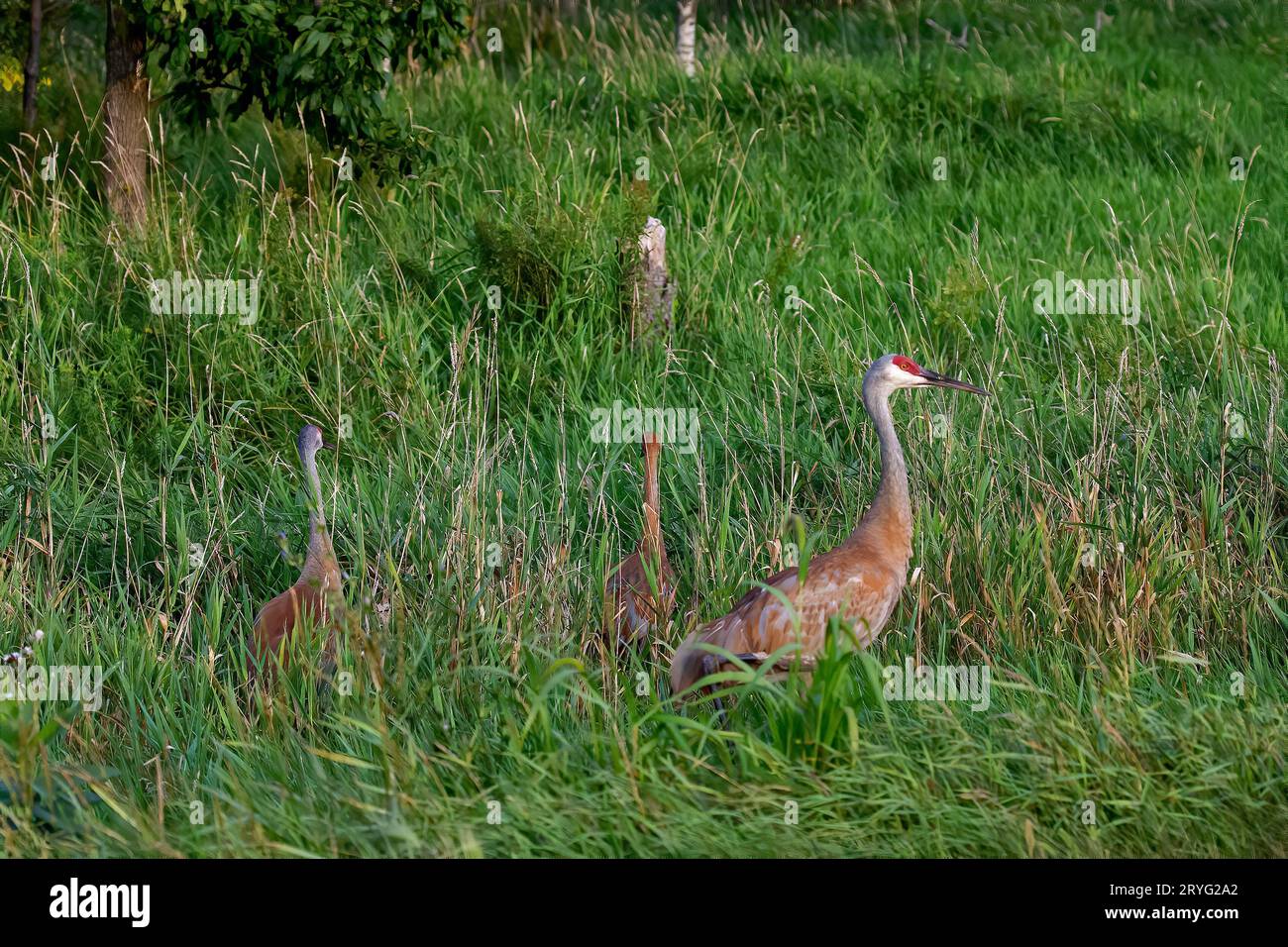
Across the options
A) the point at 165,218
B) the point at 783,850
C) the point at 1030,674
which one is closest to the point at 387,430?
the point at 165,218

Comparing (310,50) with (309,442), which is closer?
(309,442)

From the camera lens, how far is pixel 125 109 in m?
8.12

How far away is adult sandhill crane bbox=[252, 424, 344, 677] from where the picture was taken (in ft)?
14.7

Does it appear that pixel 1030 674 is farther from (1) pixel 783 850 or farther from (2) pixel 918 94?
(2) pixel 918 94

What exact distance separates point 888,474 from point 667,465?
142 cm

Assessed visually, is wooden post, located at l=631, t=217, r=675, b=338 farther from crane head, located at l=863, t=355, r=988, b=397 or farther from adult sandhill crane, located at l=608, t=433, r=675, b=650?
crane head, located at l=863, t=355, r=988, b=397

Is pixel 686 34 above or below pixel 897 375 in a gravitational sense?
above

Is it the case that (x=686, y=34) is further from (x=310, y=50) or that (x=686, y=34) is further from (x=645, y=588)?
(x=645, y=588)

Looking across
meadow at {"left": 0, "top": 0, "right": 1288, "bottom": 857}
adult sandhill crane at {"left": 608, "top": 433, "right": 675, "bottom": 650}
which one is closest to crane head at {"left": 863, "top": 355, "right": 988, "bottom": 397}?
meadow at {"left": 0, "top": 0, "right": 1288, "bottom": 857}

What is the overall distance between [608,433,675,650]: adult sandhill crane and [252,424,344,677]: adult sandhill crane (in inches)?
35.9

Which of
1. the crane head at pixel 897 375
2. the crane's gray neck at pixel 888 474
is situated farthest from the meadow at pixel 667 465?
the crane head at pixel 897 375

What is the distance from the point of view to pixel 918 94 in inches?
405

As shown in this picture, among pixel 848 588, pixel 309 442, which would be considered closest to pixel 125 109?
pixel 309 442

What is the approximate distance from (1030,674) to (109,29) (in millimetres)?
6201
